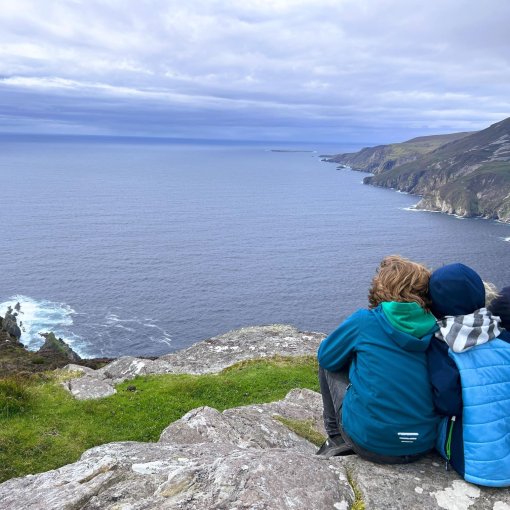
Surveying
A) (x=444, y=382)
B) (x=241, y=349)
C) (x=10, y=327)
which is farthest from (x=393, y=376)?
(x=10, y=327)

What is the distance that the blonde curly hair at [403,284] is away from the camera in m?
7.57

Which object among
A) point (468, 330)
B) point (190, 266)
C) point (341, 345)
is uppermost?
point (468, 330)

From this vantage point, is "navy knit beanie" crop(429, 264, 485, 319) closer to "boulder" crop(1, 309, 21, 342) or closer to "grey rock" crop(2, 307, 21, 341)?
"boulder" crop(1, 309, 21, 342)

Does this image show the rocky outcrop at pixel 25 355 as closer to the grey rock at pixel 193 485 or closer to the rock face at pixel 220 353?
the rock face at pixel 220 353

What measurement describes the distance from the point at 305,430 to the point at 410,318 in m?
10.0

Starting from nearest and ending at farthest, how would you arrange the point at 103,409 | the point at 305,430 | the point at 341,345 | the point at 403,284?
the point at 403,284 < the point at 341,345 < the point at 305,430 < the point at 103,409

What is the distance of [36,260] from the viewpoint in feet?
384

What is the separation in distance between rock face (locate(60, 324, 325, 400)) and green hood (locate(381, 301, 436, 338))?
2147cm

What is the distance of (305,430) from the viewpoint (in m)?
16.2

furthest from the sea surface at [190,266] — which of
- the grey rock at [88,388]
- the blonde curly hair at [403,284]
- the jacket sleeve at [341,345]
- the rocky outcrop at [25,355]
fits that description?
the blonde curly hair at [403,284]

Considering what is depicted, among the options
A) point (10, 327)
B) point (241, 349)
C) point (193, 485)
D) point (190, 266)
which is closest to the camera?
point (193, 485)

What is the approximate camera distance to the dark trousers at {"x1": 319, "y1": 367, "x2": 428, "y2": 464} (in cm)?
797

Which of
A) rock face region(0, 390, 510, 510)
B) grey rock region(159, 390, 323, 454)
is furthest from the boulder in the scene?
rock face region(0, 390, 510, 510)

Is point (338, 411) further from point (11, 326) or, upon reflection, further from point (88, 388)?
point (11, 326)
